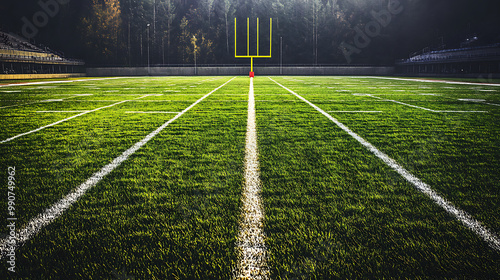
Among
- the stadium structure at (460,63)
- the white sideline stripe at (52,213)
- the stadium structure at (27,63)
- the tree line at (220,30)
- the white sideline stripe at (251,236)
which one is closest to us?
the white sideline stripe at (251,236)

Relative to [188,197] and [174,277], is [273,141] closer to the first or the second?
[188,197]

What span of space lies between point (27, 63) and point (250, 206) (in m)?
47.2

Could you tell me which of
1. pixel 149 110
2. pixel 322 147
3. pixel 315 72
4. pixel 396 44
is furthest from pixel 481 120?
pixel 396 44

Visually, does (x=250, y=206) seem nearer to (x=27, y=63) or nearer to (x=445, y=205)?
(x=445, y=205)

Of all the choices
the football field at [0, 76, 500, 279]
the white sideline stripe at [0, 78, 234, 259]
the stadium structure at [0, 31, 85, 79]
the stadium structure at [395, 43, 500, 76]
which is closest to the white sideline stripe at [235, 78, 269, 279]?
the football field at [0, 76, 500, 279]

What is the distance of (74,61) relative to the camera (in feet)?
164

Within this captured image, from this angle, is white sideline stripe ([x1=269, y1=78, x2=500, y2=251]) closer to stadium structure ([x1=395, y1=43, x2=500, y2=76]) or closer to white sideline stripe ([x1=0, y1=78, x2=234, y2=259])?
white sideline stripe ([x1=0, y1=78, x2=234, y2=259])

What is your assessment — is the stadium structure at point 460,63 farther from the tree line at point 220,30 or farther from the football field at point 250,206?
the football field at point 250,206

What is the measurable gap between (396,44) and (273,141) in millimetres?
74396

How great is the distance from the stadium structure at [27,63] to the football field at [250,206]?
34.9m

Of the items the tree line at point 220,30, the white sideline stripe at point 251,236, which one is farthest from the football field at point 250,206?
the tree line at point 220,30

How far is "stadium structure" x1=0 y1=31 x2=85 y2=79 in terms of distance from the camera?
35.4 m

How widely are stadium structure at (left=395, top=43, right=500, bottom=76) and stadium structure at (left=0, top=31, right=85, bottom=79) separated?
4560cm

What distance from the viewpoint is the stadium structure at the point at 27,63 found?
116ft
